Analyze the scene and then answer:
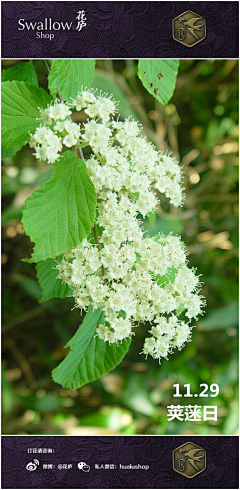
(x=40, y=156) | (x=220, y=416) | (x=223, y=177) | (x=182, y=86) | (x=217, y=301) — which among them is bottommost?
(x=220, y=416)

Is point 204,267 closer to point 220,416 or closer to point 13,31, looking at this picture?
point 220,416

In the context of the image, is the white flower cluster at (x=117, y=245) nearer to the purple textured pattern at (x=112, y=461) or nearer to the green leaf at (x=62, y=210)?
the green leaf at (x=62, y=210)

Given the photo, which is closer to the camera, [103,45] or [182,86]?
[103,45]

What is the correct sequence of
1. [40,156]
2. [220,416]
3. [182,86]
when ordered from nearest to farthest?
[40,156]
[220,416]
[182,86]

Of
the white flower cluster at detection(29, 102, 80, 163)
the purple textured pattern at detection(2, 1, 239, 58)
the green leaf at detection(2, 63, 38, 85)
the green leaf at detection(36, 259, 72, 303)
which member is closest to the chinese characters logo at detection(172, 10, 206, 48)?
the purple textured pattern at detection(2, 1, 239, 58)

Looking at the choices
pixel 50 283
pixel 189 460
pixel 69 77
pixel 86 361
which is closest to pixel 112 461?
pixel 189 460

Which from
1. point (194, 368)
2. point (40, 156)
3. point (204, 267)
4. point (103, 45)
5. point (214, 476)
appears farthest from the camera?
point (204, 267)

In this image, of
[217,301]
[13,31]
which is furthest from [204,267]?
[13,31]
